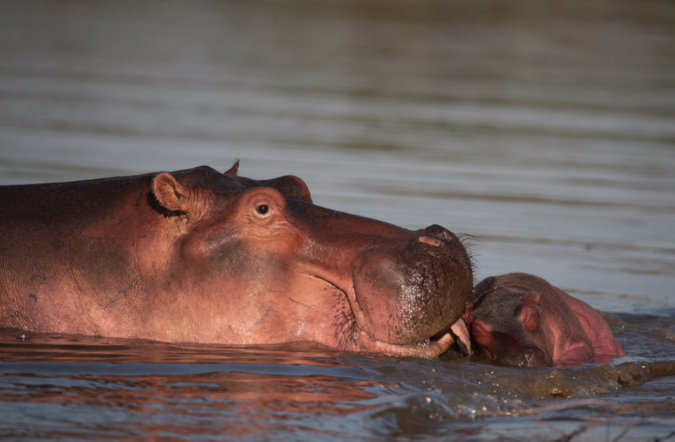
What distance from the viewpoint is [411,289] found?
17.4ft

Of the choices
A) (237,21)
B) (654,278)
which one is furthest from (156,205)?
(237,21)

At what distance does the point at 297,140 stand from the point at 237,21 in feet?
57.1

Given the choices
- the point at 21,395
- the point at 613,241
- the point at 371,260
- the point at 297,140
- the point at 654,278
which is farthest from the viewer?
the point at 297,140

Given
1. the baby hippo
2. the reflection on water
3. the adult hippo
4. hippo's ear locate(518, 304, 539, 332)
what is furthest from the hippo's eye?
hippo's ear locate(518, 304, 539, 332)

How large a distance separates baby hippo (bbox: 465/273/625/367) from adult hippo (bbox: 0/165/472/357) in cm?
26

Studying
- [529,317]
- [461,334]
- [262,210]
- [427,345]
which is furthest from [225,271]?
[529,317]

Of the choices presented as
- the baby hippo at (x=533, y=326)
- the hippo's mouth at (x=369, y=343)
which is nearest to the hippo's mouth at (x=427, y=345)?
the hippo's mouth at (x=369, y=343)

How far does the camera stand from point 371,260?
536 centimetres

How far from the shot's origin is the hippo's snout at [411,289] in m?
5.32

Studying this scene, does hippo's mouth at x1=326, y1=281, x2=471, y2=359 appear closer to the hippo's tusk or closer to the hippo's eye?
A: the hippo's tusk

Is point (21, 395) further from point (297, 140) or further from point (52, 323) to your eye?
point (297, 140)

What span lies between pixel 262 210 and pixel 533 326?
1447mm

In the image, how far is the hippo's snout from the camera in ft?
17.5

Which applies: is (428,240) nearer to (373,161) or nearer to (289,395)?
(289,395)
